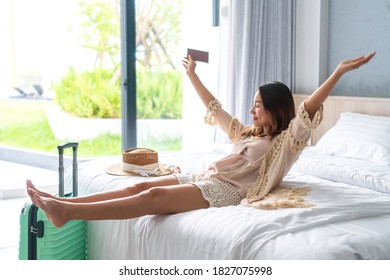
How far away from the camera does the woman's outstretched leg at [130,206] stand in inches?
96.0

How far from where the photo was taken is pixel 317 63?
15.3 ft

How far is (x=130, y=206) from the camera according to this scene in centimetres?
249

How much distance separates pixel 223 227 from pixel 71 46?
518 centimetres

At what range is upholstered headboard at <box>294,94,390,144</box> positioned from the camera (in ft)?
13.1

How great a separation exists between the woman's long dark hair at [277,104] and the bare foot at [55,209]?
1044 millimetres

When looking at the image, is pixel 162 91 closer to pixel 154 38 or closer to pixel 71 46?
pixel 154 38

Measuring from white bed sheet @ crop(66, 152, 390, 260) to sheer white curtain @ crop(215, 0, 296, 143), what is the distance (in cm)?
185

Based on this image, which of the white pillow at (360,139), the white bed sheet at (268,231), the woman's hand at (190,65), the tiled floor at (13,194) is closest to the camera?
the white bed sheet at (268,231)

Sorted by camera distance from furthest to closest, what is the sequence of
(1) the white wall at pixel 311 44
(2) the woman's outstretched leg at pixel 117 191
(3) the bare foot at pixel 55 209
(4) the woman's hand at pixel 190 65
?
(1) the white wall at pixel 311 44 < (4) the woman's hand at pixel 190 65 < (2) the woman's outstretched leg at pixel 117 191 < (3) the bare foot at pixel 55 209

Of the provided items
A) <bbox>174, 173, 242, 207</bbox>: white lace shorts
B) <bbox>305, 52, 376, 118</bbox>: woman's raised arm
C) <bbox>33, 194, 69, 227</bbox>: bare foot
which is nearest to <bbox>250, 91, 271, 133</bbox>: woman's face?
<bbox>305, 52, 376, 118</bbox>: woman's raised arm

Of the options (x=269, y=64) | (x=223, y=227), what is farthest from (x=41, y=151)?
(x=223, y=227)

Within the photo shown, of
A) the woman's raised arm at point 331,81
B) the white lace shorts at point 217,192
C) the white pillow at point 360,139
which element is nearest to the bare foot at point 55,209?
the white lace shorts at point 217,192

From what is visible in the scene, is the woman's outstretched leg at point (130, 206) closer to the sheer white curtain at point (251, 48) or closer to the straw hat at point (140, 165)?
the straw hat at point (140, 165)

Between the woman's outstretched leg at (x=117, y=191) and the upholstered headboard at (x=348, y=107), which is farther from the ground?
the upholstered headboard at (x=348, y=107)
